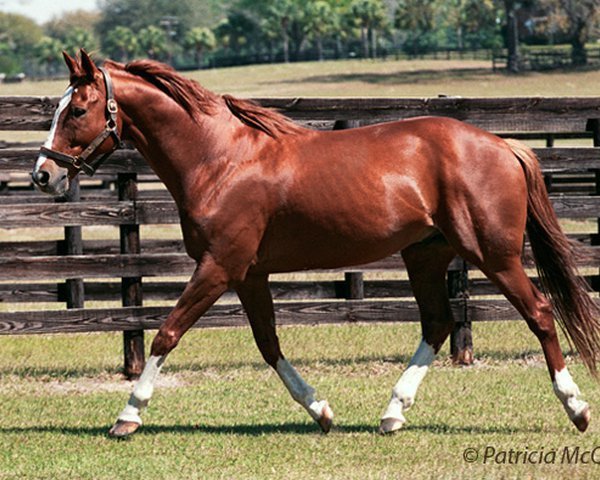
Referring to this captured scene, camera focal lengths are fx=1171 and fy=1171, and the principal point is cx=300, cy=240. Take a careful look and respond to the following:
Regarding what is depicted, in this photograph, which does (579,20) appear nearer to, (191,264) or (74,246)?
(74,246)

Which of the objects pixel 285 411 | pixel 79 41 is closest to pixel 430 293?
pixel 285 411

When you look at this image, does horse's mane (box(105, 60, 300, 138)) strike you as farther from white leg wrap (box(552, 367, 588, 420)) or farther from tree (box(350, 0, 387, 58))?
tree (box(350, 0, 387, 58))

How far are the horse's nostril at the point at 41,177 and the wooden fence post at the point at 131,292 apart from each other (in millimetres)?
2658

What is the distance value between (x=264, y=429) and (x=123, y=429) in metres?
0.93

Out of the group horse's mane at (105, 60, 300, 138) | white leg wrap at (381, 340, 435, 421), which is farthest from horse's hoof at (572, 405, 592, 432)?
horse's mane at (105, 60, 300, 138)

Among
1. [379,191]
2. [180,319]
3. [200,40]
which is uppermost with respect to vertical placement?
[379,191]

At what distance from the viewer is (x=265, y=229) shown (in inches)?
285

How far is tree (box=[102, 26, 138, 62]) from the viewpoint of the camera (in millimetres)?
163250

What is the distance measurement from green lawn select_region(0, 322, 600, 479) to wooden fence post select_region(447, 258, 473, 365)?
138 mm

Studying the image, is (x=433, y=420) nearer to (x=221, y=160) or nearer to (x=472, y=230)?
(x=472, y=230)

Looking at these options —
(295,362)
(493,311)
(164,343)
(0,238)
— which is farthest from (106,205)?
(0,238)

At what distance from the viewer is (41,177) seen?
22.9 feet

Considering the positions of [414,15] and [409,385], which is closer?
[409,385]

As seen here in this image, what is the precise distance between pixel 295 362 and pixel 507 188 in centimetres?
349
